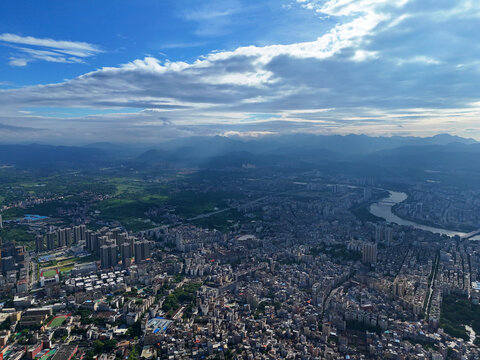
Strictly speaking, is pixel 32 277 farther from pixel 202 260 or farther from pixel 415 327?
pixel 415 327

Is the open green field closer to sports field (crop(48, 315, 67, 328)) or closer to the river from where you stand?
sports field (crop(48, 315, 67, 328))

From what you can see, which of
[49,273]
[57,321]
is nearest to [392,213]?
[49,273]

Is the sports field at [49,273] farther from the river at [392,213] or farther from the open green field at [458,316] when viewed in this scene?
the river at [392,213]

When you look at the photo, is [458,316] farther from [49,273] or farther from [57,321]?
[49,273]

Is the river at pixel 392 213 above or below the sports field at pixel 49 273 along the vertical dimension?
below

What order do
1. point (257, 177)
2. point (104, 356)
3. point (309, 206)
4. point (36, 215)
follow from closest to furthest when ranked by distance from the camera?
1. point (104, 356)
2. point (36, 215)
3. point (309, 206)
4. point (257, 177)

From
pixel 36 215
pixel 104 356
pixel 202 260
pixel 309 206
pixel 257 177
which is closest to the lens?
pixel 104 356

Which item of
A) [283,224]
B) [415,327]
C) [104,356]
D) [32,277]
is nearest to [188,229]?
[283,224]

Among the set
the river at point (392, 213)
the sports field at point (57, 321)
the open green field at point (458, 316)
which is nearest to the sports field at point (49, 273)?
the sports field at point (57, 321)
